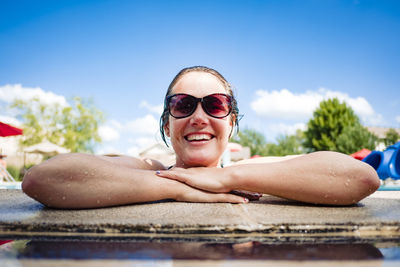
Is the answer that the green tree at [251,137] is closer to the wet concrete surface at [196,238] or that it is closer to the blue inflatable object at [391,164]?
the blue inflatable object at [391,164]

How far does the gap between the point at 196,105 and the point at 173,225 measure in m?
1.18

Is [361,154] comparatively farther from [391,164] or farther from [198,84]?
[198,84]

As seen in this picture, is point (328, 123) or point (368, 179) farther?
point (328, 123)

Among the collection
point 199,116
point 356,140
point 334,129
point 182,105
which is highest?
point 334,129

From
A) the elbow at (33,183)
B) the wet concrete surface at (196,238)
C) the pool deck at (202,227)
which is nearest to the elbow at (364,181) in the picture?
the wet concrete surface at (196,238)

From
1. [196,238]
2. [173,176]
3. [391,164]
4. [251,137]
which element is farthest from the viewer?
[251,137]

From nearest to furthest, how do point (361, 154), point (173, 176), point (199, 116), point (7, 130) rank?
point (173, 176), point (199, 116), point (7, 130), point (361, 154)

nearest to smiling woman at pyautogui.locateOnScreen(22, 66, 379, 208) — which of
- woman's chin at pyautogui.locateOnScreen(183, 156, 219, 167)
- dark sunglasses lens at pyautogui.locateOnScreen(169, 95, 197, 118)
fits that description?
woman's chin at pyautogui.locateOnScreen(183, 156, 219, 167)

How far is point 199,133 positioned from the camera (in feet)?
7.34

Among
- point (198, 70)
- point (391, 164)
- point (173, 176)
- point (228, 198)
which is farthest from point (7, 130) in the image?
point (391, 164)

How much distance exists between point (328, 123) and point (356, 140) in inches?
237

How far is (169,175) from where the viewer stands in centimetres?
189

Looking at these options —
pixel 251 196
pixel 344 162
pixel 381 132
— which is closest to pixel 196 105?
pixel 251 196

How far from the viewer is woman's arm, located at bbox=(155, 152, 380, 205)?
1738 millimetres
